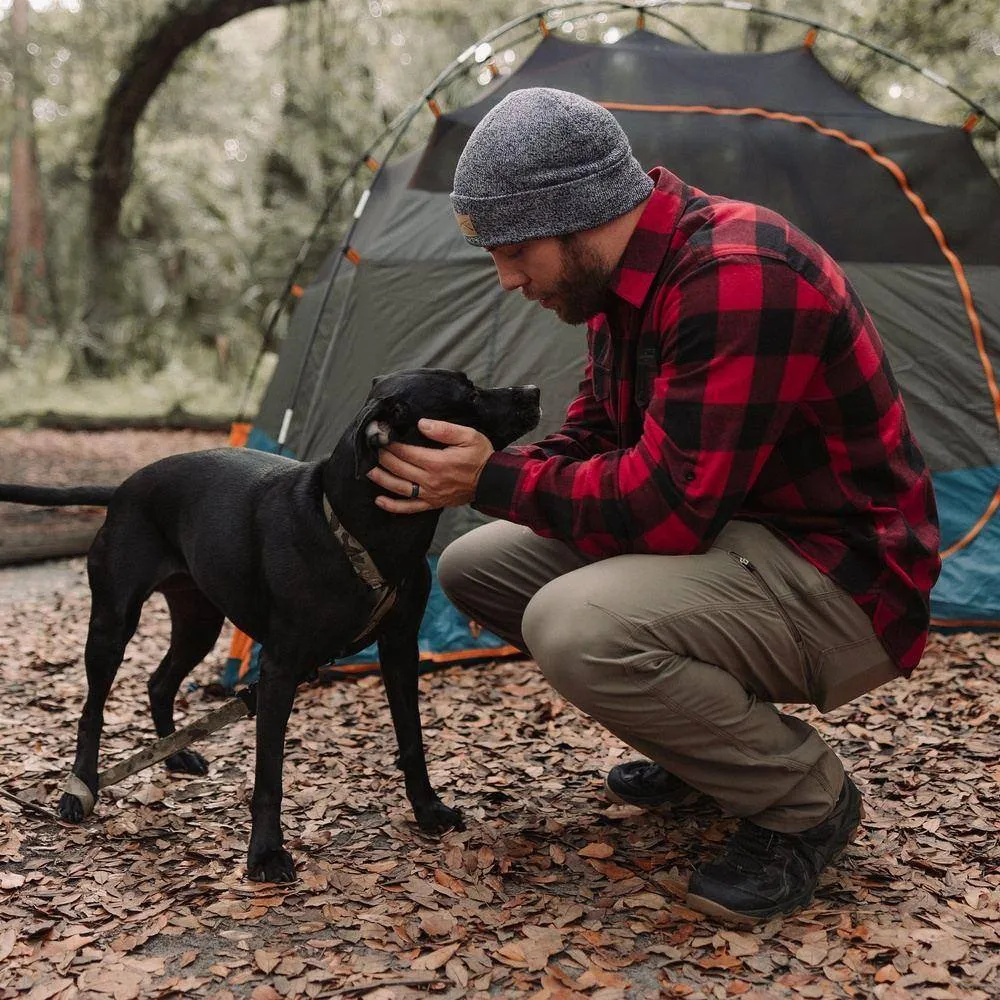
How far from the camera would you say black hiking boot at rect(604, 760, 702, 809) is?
3211mm

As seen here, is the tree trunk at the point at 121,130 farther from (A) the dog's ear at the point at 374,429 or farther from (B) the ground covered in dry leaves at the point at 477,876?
(A) the dog's ear at the point at 374,429

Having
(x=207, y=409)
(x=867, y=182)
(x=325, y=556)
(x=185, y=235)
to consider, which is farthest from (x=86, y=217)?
(x=325, y=556)

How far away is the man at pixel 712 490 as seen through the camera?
2.39 m

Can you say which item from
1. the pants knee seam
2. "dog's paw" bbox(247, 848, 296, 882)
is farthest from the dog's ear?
"dog's paw" bbox(247, 848, 296, 882)

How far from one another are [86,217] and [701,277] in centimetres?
1088

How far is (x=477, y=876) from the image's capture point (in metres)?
2.84

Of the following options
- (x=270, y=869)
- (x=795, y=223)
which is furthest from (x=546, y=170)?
(x=795, y=223)

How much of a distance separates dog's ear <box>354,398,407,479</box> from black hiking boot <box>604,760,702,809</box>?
1.38 meters

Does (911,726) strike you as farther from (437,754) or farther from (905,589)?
(437,754)

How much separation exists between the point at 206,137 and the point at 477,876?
12758 millimetres

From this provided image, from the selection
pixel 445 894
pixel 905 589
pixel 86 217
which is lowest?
pixel 445 894

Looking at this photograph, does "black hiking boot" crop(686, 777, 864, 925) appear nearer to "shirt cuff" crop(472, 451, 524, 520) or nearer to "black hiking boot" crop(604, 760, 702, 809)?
"black hiking boot" crop(604, 760, 702, 809)

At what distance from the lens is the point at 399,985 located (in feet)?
7.66

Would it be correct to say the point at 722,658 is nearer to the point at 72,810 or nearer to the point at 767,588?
the point at 767,588
